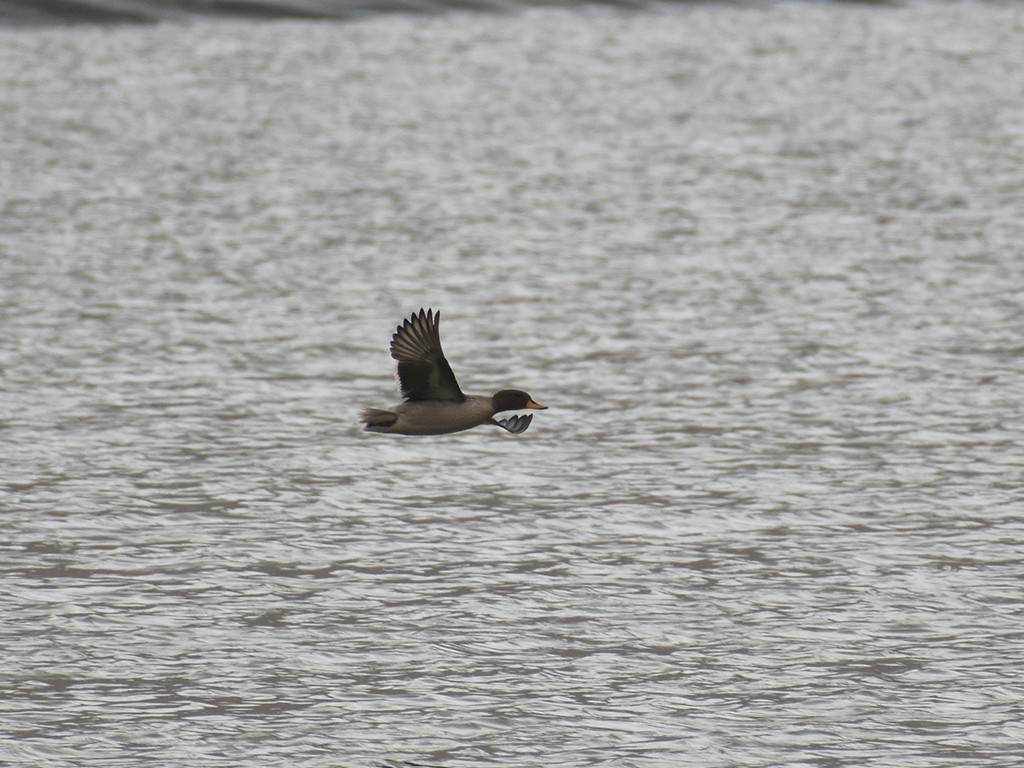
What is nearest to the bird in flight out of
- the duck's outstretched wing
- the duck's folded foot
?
the duck's outstretched wing

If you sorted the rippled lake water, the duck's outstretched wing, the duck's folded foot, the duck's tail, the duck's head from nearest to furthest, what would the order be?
the rippled lake water, the duck's outstretched wing, the duck's tail, the duck's head, the duck's folded foot

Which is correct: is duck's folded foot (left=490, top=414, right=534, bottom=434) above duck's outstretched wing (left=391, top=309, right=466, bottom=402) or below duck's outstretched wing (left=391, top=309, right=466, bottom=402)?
below

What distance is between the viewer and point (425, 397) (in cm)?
1538

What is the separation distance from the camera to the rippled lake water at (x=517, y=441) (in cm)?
1442

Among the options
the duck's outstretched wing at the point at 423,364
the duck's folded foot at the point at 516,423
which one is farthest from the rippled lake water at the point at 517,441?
the duck's outstretched wing at the point at 423,364

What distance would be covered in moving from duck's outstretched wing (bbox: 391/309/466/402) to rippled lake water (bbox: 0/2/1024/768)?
2.08 meters

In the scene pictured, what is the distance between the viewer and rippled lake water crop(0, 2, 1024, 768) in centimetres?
1442

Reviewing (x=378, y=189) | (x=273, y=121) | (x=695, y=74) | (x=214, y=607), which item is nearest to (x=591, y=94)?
(x=695, y=74)

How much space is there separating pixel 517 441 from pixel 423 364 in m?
7.56

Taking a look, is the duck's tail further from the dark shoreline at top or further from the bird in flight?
the dark shoreline at top

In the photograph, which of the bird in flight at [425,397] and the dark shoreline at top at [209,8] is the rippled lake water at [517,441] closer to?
the bird in flight at [425,397]

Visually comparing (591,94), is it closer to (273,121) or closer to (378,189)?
(273,121)

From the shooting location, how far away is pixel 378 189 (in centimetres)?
3916

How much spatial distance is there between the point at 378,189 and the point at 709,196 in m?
6.72
